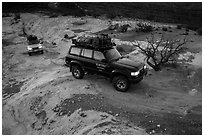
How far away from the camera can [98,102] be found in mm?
9828

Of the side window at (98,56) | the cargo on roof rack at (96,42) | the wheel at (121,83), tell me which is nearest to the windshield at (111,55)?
the side window at (98,56)

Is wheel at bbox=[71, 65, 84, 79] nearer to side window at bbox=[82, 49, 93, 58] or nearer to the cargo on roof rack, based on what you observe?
side window at bbox=[82, 49, 93, 58]

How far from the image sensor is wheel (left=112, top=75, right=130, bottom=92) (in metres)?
10.5

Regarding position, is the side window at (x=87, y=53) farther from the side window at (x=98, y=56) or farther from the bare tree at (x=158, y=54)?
the bare tree at (x=158, y=54)

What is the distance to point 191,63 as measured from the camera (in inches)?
572

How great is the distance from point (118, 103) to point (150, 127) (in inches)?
81.2

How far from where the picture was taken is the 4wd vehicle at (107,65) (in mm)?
10359

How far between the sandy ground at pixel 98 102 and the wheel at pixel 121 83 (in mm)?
278

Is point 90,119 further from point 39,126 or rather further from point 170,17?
point 170,17

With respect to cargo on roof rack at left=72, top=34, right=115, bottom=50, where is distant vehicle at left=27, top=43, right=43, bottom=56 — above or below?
below

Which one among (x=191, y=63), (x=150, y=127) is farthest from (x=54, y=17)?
(x=150, y=127)

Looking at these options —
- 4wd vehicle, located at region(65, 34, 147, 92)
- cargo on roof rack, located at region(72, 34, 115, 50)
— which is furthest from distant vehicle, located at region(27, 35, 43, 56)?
cargo on roof rack, located at region(72, 34, 115, 50)

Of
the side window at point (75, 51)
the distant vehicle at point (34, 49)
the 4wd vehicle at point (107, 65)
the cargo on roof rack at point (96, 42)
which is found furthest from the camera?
the distant vehicle at point (34, 49)

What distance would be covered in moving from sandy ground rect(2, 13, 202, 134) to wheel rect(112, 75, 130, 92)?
0.28 metres
